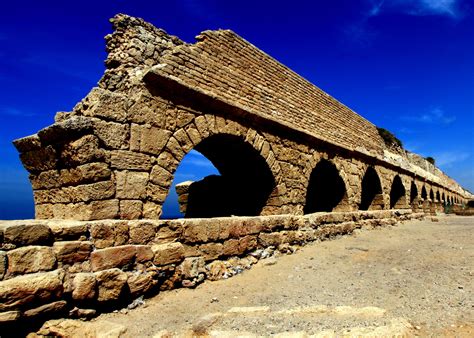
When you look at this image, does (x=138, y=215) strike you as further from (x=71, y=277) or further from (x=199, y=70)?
(x=199, y=70)

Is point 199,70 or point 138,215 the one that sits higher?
point 199,70

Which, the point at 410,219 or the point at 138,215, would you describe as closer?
the point at 138,215

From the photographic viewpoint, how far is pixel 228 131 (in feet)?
18.6

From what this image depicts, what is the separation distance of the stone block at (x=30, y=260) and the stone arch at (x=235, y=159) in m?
1.95

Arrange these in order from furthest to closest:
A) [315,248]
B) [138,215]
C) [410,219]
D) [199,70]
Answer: [410,219], [315,248], [199,70], [138,215]

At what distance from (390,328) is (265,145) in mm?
4188

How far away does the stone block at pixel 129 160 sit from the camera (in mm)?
4141

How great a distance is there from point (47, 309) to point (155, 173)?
2080 mm

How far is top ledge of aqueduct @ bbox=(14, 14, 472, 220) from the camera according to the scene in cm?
411

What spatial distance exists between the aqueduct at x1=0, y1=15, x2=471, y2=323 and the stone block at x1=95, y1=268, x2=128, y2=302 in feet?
0.04

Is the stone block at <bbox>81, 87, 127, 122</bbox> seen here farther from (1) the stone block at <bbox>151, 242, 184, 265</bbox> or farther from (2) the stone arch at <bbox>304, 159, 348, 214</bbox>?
(2) the stone arch at <bbox>304, 159, 348, 214</bbox>

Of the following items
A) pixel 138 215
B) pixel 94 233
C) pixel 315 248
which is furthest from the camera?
pixel 315 248

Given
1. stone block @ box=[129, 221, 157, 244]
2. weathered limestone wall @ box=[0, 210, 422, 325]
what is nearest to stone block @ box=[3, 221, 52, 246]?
weathered limestone wall @ box=[0, 210, 422, 325]

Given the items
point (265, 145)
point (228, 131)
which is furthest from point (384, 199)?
point (228, 131)
